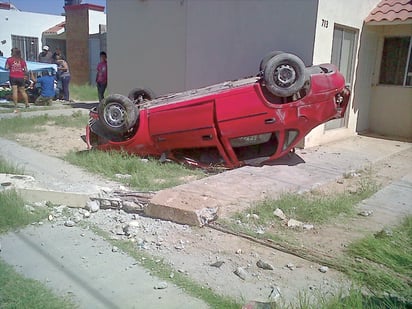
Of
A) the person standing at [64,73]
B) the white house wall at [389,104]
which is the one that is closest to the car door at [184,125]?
the white house wall at [389,104]

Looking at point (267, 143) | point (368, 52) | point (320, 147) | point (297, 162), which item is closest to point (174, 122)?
point (267, 143)

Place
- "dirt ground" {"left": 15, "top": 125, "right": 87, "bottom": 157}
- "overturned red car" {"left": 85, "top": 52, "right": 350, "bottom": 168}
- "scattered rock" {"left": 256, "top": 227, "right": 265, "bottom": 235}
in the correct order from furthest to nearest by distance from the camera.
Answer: "dirt ground" {"left": 15, "top": 125, "right": 87, "bottom": 157} < "overturned red car" {"left": 85, "top": 52, "right": 350, "bottom": 168} < "scattered rock" {"left": 256, "top": 227, "right": 265, "bottom": 235}

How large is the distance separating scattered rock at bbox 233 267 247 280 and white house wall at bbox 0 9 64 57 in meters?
25.4

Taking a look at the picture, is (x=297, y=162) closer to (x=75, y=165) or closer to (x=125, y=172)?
(x=125, y=172)

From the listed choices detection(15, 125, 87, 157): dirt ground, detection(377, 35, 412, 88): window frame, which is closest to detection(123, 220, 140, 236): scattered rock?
detection(15, 125, 87, 157): dirt ground

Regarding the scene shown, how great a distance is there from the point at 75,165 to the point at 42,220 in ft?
7.93

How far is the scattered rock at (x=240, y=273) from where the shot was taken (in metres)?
3.35

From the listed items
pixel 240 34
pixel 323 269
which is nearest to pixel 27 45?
pixel 240 34

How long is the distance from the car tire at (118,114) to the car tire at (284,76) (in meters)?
2.25

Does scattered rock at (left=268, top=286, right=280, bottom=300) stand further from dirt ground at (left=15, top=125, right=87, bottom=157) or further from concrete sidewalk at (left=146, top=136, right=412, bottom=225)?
dirt ground at (left=15, top=125, right=87, bottom=157)

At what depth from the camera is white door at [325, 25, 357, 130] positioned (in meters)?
8.59

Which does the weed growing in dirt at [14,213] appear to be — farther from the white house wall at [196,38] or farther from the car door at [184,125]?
the white house wall at [196,38]

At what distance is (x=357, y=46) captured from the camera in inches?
362

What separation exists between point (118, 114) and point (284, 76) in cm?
276
